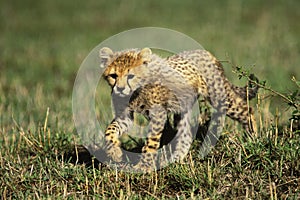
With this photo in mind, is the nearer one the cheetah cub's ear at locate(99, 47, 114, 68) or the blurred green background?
the cheetah cub's ear at locate(99, 47, 114, 68)

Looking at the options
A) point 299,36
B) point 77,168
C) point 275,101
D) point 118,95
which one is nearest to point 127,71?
point 118,95

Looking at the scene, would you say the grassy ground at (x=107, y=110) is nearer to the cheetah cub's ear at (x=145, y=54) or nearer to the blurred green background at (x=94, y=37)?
the blurred green background at (x=94, y=37)

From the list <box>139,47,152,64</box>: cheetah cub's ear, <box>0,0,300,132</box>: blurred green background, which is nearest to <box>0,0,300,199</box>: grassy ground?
<box>0,0,300,132</box>: blurred green background

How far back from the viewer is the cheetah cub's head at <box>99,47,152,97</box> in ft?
14.5

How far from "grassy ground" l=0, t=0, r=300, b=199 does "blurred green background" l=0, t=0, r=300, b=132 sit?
0.02 metres

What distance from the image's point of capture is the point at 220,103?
509 cm

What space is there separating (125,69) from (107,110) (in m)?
2.02

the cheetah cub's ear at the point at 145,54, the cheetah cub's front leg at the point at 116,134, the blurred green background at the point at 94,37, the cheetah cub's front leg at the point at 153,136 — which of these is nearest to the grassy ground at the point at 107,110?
the blurred green background at the point at 94,37

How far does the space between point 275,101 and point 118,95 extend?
109 inches

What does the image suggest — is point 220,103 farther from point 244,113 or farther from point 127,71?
point 127,71

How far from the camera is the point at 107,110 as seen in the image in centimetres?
644

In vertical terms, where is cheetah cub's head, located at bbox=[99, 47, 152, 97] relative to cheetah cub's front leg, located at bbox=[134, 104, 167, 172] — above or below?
above

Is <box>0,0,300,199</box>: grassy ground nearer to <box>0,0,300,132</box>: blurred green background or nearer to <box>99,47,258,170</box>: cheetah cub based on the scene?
<box>0,0,300,132</box>: blurred green background

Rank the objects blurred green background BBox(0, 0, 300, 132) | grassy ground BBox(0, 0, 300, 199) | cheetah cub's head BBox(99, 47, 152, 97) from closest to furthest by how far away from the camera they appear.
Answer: grassy ground BBox(0, 0, 300, 199), cheetah cub's head BBox(99, 47, 152, 97), blurred green background BBox(0, 0, 300, 132)
